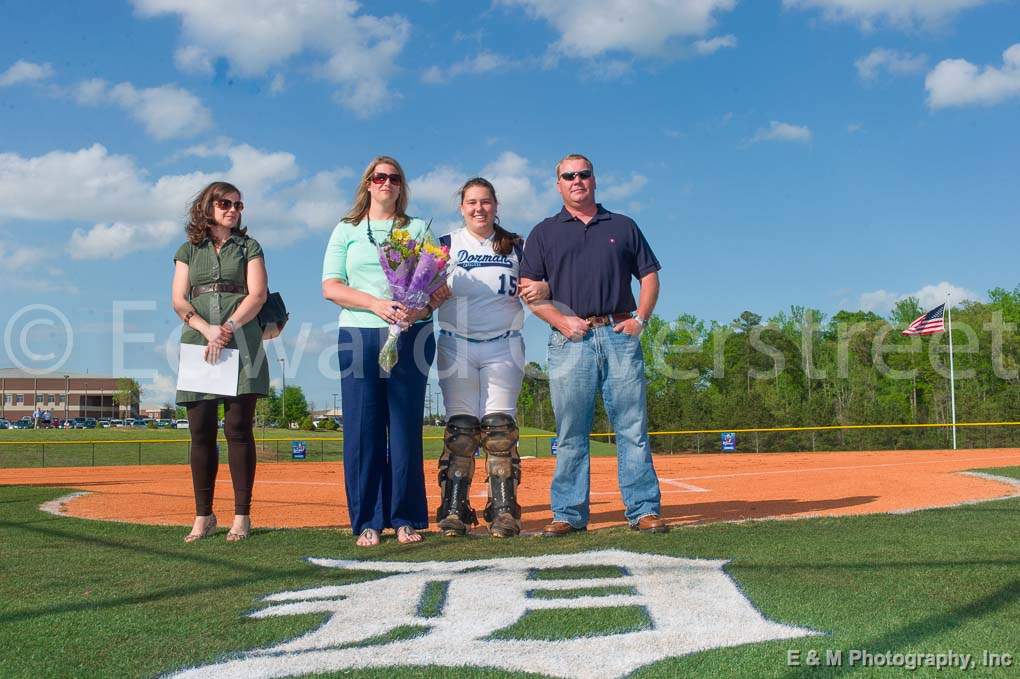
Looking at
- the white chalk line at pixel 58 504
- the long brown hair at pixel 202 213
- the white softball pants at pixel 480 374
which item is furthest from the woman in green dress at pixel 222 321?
the white chalk line at pixel 58 504

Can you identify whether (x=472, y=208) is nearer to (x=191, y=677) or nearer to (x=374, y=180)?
(x=374, y=180)

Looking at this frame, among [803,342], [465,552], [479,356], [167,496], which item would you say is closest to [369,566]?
[465,552]

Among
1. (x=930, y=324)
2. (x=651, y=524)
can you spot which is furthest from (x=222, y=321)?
(x=930, y=324)

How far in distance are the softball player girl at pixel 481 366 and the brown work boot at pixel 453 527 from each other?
0.03 metres

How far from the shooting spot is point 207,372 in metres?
4.74

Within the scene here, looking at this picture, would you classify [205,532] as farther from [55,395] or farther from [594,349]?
[55,395]

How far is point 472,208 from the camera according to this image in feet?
16.6

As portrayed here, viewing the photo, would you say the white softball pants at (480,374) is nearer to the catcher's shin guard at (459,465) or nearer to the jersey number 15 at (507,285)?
the catcher's shin guard at (459,465)

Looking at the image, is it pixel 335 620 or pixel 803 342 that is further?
pixel 803 342

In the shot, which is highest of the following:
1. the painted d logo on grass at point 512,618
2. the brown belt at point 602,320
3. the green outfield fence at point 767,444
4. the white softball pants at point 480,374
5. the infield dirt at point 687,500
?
the brown belt at point 602,320

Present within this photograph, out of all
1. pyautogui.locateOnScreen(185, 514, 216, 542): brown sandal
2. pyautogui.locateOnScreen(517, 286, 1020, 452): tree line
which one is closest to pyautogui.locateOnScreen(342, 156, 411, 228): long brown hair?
pyautogui.locateOnScreen(185, 514, 216, 542): brown sandal

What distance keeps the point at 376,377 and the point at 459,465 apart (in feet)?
2.45

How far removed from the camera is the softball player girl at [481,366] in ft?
16.3

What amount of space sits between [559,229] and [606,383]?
1.00 metres
